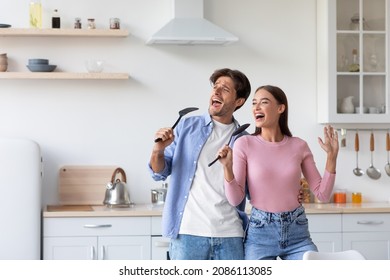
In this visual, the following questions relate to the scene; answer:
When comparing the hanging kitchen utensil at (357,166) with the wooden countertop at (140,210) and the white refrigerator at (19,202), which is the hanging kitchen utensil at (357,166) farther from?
the white refrigerator at (19,202)

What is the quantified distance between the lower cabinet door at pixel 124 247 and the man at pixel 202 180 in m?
1.88

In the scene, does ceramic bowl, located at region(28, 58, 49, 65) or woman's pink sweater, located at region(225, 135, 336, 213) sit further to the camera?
ceramic bowl, located at region(28, 58, 49, 65)

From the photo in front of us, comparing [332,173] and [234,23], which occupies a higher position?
[234,23]

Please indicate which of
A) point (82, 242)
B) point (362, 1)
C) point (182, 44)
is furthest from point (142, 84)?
point (362, 1)

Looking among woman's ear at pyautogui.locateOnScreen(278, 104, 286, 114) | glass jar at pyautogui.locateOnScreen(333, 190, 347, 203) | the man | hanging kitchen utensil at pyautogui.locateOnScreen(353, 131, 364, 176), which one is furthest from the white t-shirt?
hanging kitchen utensil at pyautogui.locateOnScreen(353, 131, 364, 176)

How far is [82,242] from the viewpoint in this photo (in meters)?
5.16

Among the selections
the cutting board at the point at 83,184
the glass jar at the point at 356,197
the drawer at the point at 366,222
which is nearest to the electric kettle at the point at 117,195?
the cutting board at the point at 83,184

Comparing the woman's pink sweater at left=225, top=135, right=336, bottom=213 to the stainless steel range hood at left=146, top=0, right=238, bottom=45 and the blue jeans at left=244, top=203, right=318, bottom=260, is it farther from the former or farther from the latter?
the stainless steel range hood at left=146, top=0, right=238, bottom=45

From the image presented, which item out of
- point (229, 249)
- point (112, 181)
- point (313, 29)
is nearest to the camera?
point (229, 249)

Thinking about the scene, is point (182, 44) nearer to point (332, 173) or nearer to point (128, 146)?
point (128, 146)

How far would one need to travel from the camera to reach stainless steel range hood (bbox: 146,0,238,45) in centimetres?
537

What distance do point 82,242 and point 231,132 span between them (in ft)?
6.66

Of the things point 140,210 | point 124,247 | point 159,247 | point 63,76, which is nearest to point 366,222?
point 159,247

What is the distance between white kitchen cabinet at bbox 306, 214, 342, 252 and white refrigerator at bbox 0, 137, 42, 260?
5.62 feet
